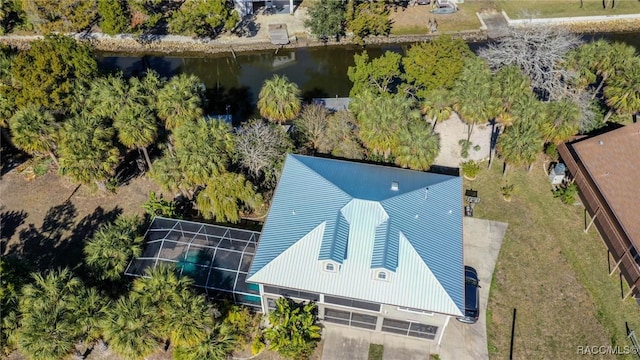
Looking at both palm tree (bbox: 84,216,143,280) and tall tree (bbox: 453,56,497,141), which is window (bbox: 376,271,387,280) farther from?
tall tree (bbox: 453,56,497,141)

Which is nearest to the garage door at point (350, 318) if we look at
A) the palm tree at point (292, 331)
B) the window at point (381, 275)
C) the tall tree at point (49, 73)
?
the palm tree at point (292, 331)

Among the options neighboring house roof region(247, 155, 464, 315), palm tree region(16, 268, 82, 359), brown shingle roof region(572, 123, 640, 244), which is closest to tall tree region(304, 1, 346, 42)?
neighboring house roof region(247, 155, 464, 315)

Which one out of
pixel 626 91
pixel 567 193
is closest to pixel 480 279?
pixel 567 193

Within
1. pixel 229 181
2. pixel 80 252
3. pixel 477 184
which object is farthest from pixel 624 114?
pixel 80 252

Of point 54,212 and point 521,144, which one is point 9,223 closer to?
point 54,212

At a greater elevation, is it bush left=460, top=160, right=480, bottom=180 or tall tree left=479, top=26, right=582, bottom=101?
tall tree left=479, top=26, right=582, bottom=101

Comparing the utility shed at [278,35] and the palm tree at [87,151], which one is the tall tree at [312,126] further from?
the utility shed at [278,35]
